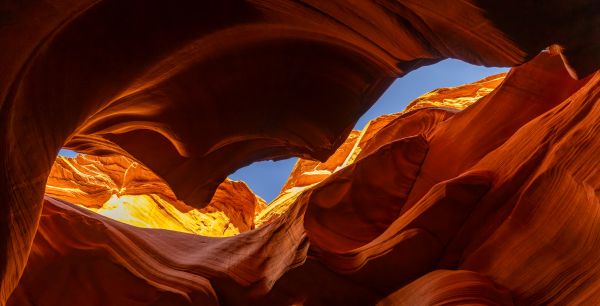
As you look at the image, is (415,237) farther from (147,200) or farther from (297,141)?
(147,200)

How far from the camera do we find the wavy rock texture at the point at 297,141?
2.51 meters

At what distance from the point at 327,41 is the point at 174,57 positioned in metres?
1.03

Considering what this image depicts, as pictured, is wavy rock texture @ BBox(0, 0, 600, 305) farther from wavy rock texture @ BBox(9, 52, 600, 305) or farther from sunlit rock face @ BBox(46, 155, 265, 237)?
sunlit rock face @ BBox(46, 155, 265, 237)

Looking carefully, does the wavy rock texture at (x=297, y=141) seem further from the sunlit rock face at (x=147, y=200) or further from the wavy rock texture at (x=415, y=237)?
the sunlit rock face at (x=147, y=200)

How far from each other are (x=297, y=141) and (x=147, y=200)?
1224 cm

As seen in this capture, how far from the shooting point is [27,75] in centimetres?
228

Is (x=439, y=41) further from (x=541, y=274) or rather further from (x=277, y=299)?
(x=277, y=299)

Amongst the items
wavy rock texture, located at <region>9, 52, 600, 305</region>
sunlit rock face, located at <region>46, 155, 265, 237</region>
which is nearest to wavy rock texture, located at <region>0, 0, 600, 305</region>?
wavy rock texture, located at <region>9, 52, 600, 305</region>

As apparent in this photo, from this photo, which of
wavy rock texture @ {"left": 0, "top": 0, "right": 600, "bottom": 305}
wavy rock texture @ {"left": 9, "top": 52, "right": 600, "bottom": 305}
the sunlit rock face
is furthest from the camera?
the sunlit rock face

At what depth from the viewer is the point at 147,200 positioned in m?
15.9

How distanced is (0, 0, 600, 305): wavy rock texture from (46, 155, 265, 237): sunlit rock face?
7.43 meters

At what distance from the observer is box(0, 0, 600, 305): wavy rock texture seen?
2.51 metres

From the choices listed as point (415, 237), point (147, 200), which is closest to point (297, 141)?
point (415, 237)

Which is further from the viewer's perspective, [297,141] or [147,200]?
[147,200]
